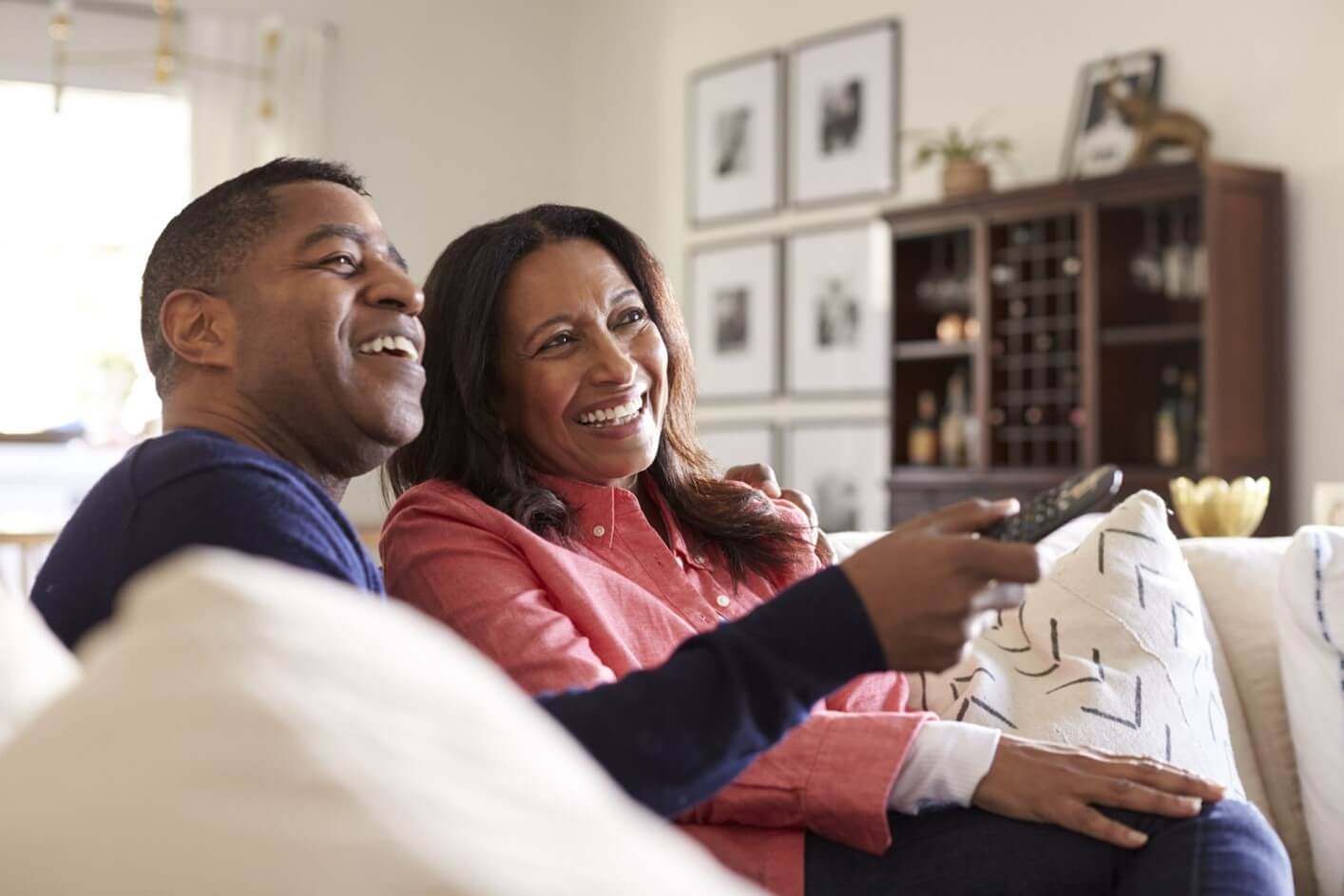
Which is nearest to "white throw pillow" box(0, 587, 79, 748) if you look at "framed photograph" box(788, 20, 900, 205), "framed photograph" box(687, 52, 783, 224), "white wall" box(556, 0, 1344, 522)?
"white wall" box(556, 0, 1344, 522)

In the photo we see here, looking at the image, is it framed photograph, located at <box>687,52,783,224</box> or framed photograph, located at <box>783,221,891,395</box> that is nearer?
framed photograph, located at <box>783,221,891,395</box>

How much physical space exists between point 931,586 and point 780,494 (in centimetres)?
96

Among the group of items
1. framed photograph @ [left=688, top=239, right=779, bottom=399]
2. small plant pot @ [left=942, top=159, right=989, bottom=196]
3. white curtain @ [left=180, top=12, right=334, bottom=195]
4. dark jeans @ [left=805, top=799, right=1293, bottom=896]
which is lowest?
dark jeans @ [left=805, top=799, right=1293, bottom=896]

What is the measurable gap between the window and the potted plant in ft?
10.6

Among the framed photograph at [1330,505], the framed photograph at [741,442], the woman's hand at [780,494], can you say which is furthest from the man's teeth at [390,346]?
the framed photograph at [741,442]

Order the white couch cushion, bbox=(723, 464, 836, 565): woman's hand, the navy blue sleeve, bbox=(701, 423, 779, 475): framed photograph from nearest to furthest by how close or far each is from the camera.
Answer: the navy blue sleeve, bbox=(723, 464, 836, 565): woman's hand, the white couch cushion, bbox=(701, 423, 779, 475): framed photograph

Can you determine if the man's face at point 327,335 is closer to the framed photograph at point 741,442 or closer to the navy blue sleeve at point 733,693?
the navy blue sleeve at point 733,693

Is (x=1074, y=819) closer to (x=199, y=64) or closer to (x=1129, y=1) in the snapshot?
(x=1129, y=1)

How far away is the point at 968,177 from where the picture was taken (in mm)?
5535

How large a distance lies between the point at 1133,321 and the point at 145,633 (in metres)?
4.97

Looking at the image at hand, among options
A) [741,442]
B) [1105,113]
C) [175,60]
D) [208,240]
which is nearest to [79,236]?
[175,60]

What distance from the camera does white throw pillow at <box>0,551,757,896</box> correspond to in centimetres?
50

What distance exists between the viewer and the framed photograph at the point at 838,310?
6309mm

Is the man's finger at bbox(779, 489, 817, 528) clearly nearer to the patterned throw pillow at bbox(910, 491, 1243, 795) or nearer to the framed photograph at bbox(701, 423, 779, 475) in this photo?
the patterned throw pillow at bbox(910, 491, 1243, 795)
